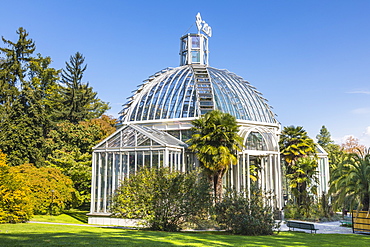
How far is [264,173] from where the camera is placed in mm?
30750

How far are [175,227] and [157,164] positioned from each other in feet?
19.1

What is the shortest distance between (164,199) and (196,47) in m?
24.1

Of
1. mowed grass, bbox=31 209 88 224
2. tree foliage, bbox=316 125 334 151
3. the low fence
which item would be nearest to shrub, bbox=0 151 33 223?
mowed grass, bbox=31 209 88 224

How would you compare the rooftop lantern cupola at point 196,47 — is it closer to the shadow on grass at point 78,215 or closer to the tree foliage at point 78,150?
the tree foliage at point 78,150

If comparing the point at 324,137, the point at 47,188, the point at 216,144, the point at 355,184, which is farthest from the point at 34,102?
the point at 324,137

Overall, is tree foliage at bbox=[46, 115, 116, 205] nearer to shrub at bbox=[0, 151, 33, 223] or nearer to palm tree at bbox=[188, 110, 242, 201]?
shrub at bbox=[0, 151, 33, 223]

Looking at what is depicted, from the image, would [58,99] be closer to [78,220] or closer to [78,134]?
[78,134]

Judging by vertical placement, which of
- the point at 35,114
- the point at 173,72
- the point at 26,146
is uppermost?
the point at 173,72

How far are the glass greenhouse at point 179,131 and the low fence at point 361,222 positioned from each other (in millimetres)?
5771

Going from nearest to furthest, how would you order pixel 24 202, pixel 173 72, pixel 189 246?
pixel 189 246 < pixel 24 202 < pixel 173 72

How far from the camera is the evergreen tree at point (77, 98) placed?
51200 millimetres

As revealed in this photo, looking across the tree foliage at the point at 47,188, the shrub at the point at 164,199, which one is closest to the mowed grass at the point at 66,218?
the tree foliage at the point at 47,188

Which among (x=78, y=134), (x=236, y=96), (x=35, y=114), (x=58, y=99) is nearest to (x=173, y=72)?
(x=236, y=96)

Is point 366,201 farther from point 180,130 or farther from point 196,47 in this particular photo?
point 196,47
